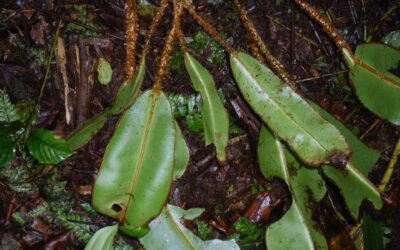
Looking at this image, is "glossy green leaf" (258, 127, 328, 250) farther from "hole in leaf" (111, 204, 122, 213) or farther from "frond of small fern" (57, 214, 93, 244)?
"frond of small fern" (57, 214, 93, 244)

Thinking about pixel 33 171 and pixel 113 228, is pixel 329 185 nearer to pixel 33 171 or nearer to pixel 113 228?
pixel 113 228

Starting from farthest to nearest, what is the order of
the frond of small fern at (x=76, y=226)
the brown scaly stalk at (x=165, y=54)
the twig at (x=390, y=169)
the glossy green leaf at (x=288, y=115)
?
1. the twig at (x=390, y=169)
2. the frond of small fern at (x=76, y=226)
3. the brown scaly stalk at (x=165, y=54)
4. the glossy green leaf at (x=288, y=115)

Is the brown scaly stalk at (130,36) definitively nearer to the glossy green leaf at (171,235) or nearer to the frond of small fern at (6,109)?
the frond of small fern at (6,109)

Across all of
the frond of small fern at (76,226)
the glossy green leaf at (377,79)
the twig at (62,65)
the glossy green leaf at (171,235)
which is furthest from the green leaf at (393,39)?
the frond of small fern at (76,226)

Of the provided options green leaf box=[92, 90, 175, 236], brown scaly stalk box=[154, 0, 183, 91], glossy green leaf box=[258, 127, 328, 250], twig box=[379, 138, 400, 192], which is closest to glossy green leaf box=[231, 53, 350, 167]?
glossy green leaf box=[258, 127, 328, 250]

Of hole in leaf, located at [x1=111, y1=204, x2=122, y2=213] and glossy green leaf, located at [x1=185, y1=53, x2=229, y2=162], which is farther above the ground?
glossy green leaf, located at [x1=185, y1=53, x2=229, y2=162]

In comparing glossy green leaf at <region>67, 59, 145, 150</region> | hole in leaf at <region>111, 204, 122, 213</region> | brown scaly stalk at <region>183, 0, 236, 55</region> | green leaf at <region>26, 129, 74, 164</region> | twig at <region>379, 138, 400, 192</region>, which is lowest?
twig at <region>379, 138, 400, 192</region>

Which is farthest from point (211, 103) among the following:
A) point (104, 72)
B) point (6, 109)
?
point (6, 109)
